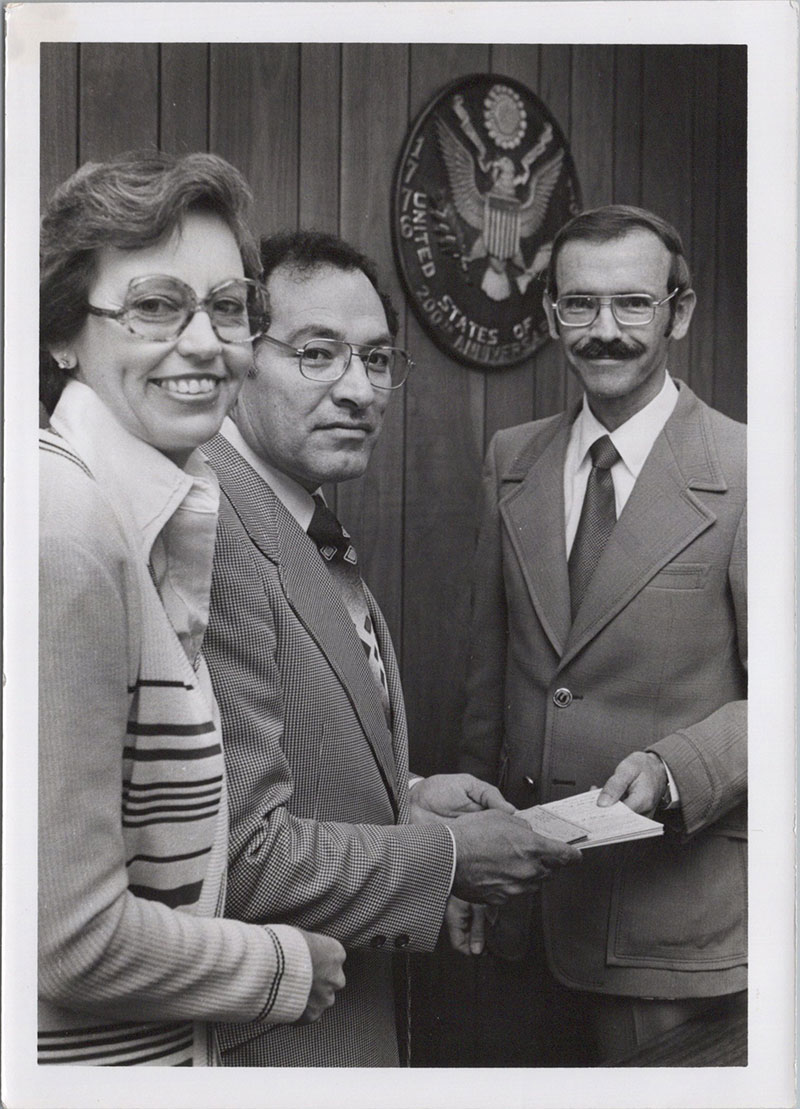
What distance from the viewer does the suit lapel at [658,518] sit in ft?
5.91

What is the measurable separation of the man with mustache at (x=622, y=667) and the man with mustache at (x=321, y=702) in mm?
131

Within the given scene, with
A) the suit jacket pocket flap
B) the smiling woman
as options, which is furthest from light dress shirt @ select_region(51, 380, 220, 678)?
the suit jacket pocket flap

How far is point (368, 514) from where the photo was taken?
182 centimetres

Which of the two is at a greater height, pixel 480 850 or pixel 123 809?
pixel 123 809

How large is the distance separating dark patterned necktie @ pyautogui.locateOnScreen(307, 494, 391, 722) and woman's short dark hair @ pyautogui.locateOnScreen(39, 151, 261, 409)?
0.38 m

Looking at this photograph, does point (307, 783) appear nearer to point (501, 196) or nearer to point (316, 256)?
point (316, 256)

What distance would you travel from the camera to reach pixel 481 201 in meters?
1.75

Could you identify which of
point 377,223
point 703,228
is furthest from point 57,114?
point 703,228

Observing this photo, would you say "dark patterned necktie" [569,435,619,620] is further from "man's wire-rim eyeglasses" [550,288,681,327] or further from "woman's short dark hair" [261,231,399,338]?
"woman's short dark hair" [261,231,399,338]

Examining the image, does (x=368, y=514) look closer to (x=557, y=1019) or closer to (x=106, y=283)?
(x=106, y=283)

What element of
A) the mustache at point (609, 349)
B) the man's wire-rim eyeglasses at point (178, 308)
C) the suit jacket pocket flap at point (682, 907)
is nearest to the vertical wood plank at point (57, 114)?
the man's wire-rim eyeglasses at point (178, 308)

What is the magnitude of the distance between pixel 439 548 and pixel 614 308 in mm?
464

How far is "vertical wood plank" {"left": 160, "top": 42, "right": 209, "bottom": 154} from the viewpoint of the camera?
1.67m

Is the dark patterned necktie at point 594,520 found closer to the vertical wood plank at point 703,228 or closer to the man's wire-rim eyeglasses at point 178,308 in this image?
the vertical wood plank at point 703,228
